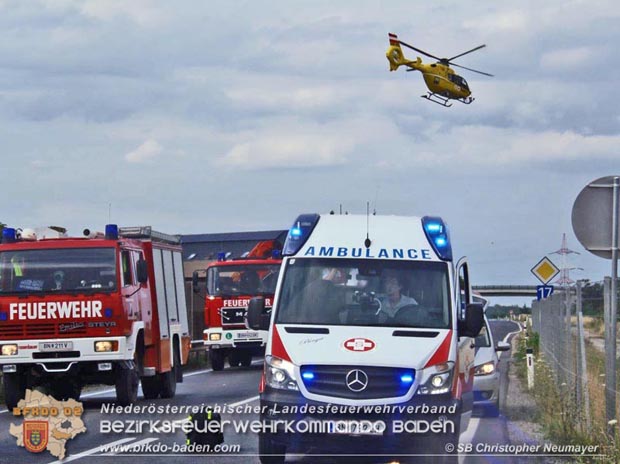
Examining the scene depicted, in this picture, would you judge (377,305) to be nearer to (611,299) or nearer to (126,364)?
(611,299)

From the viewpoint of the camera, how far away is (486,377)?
712 inches

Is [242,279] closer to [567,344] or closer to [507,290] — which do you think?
[567,344]

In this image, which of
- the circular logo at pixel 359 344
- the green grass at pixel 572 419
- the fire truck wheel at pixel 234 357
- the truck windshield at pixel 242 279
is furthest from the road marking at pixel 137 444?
the fire truck wheel at pixel 234 357

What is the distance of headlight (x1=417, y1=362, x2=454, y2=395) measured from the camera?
11.0 metres

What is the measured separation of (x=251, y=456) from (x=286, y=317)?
5.82 ft

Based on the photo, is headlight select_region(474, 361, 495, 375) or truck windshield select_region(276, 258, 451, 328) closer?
truck windshield select_region(276, 258, 451, 328)

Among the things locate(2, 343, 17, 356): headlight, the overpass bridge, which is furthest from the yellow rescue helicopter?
the overpass bridge

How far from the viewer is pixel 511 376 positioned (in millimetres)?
29875

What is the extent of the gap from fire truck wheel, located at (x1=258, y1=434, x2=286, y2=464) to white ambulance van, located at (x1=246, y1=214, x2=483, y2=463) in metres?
0.01

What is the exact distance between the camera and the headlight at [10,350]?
18.6 meters

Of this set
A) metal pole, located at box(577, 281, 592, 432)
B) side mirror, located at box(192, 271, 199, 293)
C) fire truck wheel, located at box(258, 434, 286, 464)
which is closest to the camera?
fire truck wheel, located at box(258, 434, 286, 464)

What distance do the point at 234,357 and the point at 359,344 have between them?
79.5 ft

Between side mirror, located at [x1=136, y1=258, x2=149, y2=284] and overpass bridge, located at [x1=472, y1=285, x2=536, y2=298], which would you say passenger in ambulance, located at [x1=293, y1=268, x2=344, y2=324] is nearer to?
side mirror, located at [x1=136, y1=258, x2=149, y2=284]

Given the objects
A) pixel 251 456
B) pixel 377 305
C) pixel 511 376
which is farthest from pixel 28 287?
pixel 511 376
